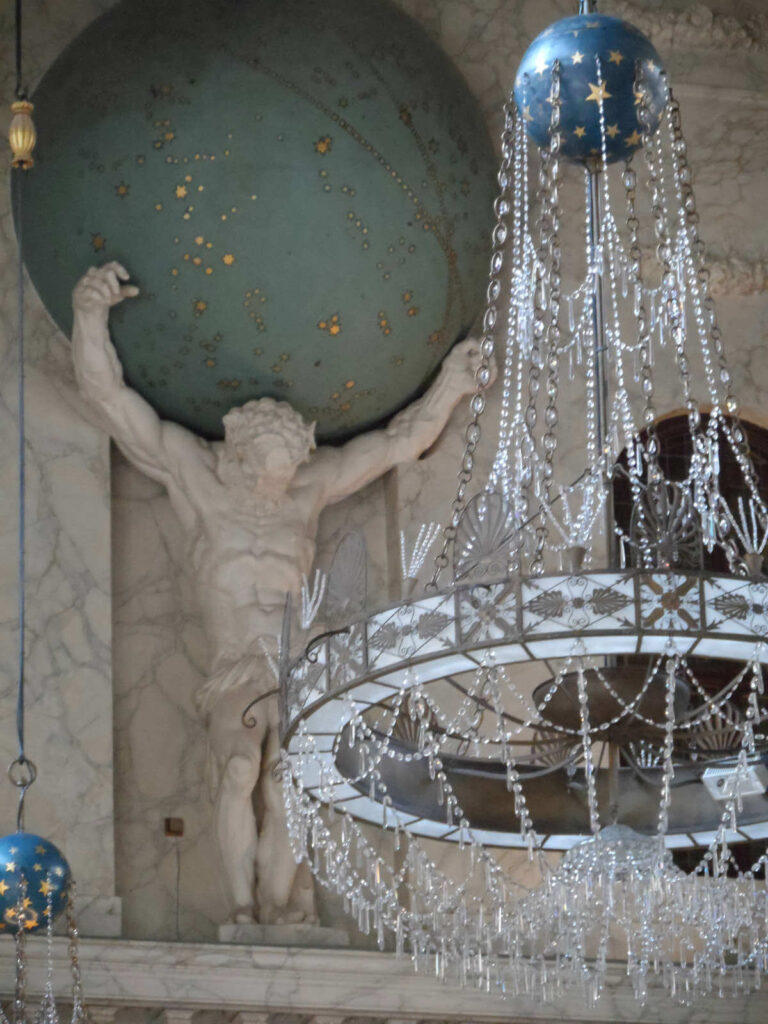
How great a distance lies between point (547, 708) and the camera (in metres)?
7.12

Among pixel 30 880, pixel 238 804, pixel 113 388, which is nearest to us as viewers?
pixel 30 880

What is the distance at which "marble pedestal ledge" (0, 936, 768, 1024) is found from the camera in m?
8.80

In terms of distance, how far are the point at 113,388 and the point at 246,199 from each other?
991 mm

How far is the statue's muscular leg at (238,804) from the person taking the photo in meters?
9.27

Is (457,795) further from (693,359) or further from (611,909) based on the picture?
(693,359)

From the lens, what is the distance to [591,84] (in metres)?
6.92

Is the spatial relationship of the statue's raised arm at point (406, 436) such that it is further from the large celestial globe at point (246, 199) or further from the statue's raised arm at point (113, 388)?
the statue's raised arm at point (113, 388)

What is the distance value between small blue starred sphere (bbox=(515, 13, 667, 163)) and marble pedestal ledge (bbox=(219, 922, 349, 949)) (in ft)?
12.2

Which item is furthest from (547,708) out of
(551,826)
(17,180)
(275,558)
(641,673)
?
(17,180)

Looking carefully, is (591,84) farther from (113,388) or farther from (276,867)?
(276,867)

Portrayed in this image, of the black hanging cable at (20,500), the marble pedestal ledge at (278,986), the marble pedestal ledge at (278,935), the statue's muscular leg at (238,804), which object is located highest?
the black hanging cable at (20,500)

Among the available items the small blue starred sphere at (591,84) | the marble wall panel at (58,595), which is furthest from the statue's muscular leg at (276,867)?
the small blue starred sphere at (591,84)

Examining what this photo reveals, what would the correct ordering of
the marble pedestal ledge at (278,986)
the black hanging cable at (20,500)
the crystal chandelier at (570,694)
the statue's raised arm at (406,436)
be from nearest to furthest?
the crystal chandelier at (570,694) → the black hanging cable at (20,500) → the marble pedestal ledge at (278,986) → the statue's raised arm at (406,436)

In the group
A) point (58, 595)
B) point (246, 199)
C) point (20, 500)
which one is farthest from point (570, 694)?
point (246, 199)
